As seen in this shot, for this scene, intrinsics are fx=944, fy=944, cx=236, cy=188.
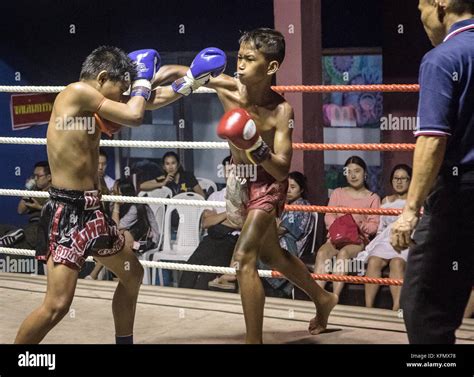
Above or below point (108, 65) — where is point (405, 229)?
below

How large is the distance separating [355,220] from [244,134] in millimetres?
1893

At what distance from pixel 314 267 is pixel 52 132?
1.91 metres

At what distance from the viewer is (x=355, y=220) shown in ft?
14.8

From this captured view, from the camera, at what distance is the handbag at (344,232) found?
4.33 m

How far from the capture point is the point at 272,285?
4395mm

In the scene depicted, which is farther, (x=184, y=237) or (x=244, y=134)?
(x=184, y=237)

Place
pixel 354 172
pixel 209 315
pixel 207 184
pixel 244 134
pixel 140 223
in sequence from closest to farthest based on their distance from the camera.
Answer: pixel 244 134, pixel 209 315, pixel 354 172, pixel 140 223, pixel 207 184

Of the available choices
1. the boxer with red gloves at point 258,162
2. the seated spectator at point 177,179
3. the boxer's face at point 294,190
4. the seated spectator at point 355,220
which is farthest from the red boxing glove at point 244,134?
the seated spectator at point 177,179

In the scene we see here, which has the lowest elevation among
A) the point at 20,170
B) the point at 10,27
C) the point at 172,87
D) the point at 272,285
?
the point at 272,285

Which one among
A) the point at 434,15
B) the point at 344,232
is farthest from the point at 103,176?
the point at 434,15

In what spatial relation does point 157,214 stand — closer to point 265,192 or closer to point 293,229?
point 293,229

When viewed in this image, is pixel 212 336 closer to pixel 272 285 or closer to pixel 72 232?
pixel 72 232

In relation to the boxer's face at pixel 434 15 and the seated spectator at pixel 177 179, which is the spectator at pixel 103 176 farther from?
the boxer's face at pixel 434 15
